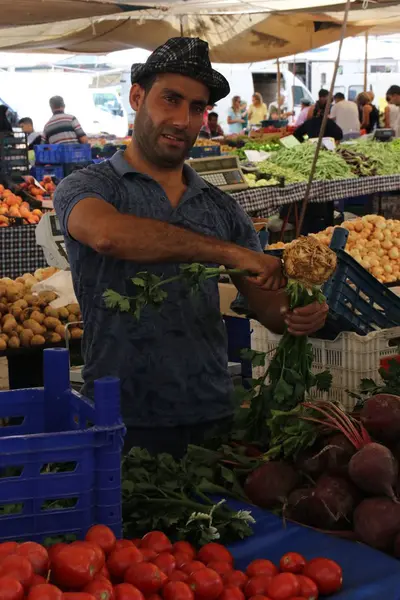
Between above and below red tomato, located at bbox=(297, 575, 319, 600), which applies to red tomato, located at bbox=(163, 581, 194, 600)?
above

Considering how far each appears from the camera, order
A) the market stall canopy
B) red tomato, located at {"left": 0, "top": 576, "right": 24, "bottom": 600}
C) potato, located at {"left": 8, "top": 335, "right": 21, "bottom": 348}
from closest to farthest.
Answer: red tomato, located at {"left": 0, "top": 576, "right": 24, "bottom": 600}, potato, located at {"left": 8, "top": 335, "right": 21, "bottom": 348}, the market stall canopy

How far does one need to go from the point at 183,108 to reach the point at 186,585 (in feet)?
4.59

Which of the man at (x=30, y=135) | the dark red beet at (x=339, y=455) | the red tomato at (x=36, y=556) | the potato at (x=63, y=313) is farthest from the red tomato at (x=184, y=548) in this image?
the man at (x=30, y=135)

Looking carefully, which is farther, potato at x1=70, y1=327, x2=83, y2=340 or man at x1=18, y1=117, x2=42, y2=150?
man at x1=18, y1=117, x2=42, y2=150

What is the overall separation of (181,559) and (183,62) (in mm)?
1384

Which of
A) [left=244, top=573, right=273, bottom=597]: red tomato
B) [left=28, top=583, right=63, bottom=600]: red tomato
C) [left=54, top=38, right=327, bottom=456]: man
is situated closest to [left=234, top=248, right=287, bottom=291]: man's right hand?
[left=54, top=38, right=327, bottom=456]: man

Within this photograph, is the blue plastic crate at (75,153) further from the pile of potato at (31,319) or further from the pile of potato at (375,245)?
the pile of potato at (31,319)

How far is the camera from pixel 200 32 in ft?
40.9

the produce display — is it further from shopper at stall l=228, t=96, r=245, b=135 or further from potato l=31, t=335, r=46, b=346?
shopper at stall l=228, t=96, r=245, b=135

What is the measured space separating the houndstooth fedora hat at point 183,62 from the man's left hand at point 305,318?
717 millimetres

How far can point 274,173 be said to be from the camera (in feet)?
31.7

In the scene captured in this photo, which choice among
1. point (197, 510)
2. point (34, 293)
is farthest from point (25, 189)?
point (197, 510)

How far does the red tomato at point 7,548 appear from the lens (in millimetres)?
1556

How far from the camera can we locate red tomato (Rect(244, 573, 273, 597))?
169 cm
